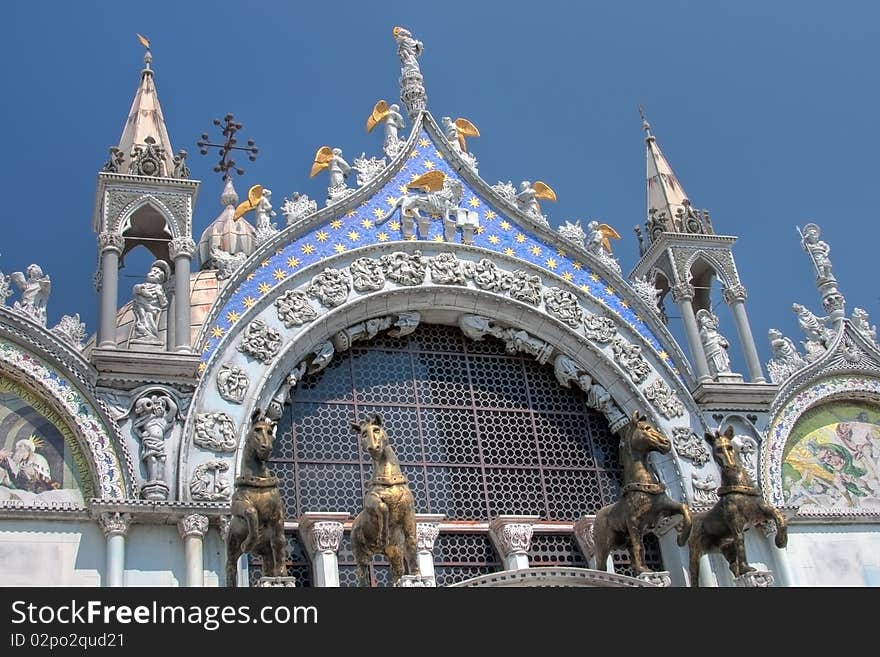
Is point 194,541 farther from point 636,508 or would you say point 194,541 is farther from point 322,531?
point 636,508

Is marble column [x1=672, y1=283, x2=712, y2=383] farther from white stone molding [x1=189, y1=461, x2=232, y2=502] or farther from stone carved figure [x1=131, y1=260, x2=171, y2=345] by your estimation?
stone carved figure [x1=131, y1=260, x2=171, y2=345]

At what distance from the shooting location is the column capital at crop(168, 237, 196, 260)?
18.0 metres

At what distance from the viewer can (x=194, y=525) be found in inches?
632

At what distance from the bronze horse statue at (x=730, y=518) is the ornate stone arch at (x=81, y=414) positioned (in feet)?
24.2

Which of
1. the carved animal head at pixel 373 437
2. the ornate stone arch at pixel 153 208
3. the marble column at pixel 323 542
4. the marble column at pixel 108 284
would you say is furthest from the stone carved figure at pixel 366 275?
the carved animal head at pixel 373 437

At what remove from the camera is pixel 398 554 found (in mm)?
15031

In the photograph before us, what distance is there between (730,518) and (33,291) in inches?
378

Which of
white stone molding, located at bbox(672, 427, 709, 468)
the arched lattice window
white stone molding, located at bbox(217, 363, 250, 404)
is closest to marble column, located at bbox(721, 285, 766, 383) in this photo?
white stone molding, located at bbox(672, 427, 709, 468)

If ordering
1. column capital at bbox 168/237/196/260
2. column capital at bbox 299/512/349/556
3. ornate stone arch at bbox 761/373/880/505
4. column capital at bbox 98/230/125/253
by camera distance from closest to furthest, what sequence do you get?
column capital at bbox 299/512/349/556 < column capital at bbox 98/230/125/253 < column capital at bbox 168/237/196/260 < ornate stone arch at bbox 761/373/880/505

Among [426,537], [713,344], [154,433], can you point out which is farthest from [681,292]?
[154,433]

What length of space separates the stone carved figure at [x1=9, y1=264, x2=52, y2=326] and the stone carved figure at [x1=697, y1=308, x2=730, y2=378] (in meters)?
9.86

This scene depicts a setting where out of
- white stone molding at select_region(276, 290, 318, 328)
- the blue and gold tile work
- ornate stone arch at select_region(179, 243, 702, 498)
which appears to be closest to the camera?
ornate stone arch at select_region(179, 243, 702, 498)
